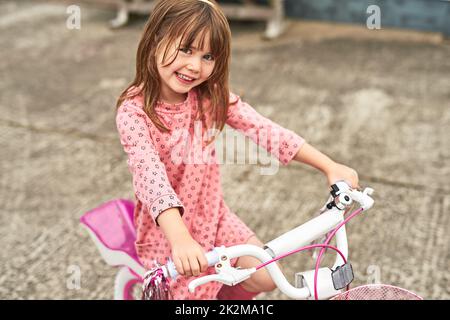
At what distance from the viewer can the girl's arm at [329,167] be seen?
1616 mm

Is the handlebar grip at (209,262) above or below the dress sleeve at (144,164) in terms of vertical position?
below

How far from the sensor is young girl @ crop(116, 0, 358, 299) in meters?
1.49

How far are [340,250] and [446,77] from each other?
3.53 meters

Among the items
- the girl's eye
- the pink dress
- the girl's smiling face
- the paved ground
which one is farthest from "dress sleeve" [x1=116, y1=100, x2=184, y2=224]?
the paved ground

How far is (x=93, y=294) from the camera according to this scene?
8.19 ft

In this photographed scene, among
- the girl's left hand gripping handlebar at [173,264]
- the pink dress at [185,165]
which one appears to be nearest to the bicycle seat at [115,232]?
the pink dress at [185,165]

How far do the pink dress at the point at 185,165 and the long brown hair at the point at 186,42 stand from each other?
0.03 metres

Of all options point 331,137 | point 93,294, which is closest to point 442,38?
point 331,137

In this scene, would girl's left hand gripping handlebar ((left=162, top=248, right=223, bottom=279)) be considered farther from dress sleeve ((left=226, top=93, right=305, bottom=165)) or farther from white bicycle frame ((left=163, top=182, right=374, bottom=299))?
dress sleeve ((left=226, top=93, right=305, bottom=165))

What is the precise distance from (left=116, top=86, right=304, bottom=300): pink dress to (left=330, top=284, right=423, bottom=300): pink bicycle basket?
49 centimetres

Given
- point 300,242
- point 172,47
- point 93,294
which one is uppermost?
point 172,47

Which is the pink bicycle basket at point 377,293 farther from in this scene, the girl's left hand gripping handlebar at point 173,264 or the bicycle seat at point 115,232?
the bicycle seat at point 115,232
